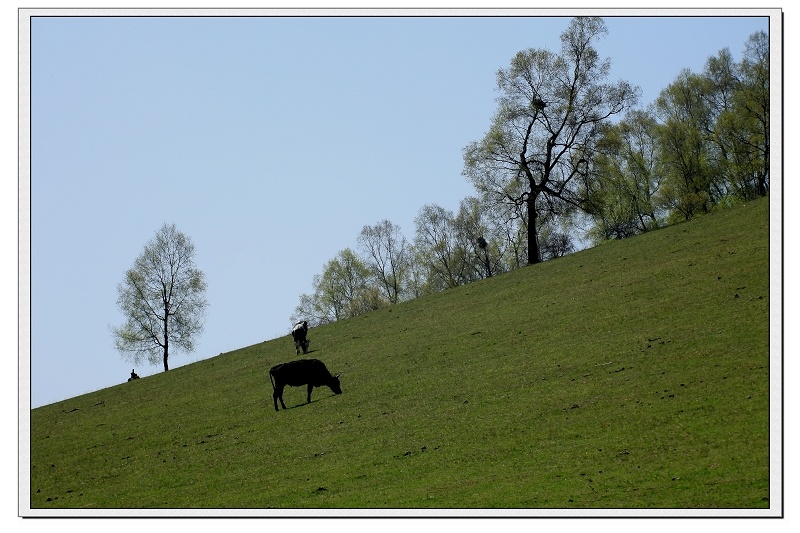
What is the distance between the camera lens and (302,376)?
32844 millimetres

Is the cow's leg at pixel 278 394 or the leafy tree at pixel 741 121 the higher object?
the leafy tree at pixel 741 121

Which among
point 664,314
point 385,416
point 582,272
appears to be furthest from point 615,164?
point 385,416

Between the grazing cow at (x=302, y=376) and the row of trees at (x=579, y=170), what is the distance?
19.9 m

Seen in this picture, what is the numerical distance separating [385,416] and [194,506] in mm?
7856

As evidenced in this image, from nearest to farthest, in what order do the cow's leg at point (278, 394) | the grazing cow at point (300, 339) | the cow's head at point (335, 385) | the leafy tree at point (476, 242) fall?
the cow's leg at point (278, 394), the cow's head at point (335, 385), the grazing cow at point (300, 339), the leafy tree at point (476, 242)

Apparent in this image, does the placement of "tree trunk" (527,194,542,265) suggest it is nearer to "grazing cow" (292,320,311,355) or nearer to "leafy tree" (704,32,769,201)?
"leafy tree" (704,32,769,201)

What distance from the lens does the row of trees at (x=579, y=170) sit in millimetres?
58125

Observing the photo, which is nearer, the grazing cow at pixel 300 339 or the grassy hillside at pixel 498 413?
the grassy hillside at pixel 498 413

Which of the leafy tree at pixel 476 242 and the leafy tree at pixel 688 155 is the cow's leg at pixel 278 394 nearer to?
the leafy tree at pixel 688 155

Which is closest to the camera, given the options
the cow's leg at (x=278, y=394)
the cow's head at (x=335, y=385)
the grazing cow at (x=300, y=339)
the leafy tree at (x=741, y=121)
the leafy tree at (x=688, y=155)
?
the cow's leg at (x=278, y=394)

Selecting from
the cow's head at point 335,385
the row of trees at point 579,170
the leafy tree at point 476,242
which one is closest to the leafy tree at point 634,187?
the row of trees at point 579,170

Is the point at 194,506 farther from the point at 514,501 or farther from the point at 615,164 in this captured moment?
the point at 615,164

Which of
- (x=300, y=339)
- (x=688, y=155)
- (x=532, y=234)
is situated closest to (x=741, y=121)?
(x=688, y=155)

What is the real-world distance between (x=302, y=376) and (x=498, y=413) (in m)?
8.88
